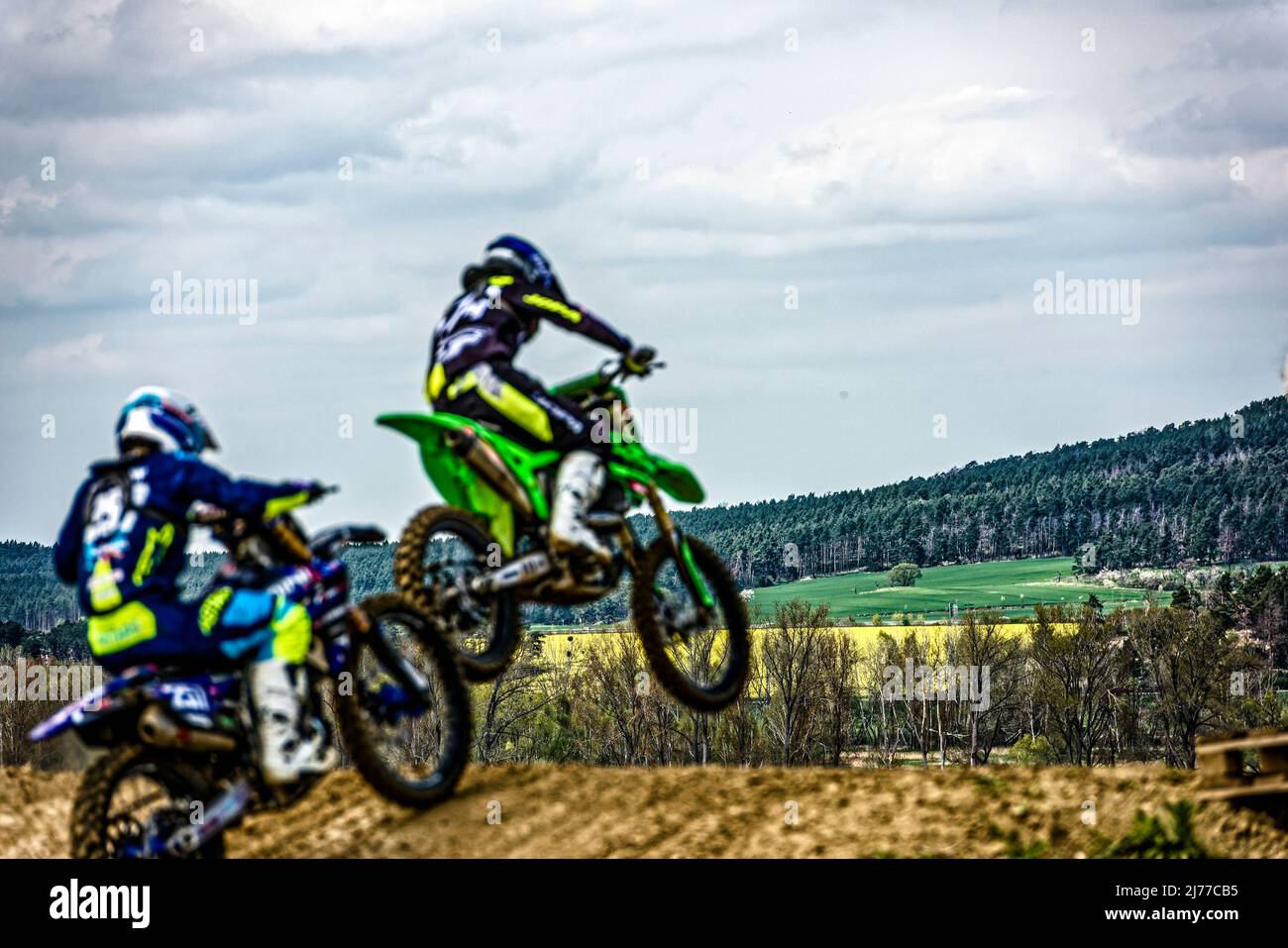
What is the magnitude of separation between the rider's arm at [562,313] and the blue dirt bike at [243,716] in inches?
118

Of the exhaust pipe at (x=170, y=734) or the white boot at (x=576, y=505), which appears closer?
the exhaust pipe at (x=170, y=734)

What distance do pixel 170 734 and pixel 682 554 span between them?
5648mm

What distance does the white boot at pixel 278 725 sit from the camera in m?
10.4

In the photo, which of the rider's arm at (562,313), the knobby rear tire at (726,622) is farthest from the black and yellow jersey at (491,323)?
the knobby rear tire at (726,622)

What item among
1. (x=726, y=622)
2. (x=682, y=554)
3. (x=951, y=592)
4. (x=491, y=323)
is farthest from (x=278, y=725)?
(x=951, y=592)

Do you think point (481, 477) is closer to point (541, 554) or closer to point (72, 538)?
A: point (541, 554)

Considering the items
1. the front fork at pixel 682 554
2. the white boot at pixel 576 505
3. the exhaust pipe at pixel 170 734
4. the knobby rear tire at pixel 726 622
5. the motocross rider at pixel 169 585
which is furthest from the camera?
the front fork at pixel 682 554

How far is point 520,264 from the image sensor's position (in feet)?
45.8

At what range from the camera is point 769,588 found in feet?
534

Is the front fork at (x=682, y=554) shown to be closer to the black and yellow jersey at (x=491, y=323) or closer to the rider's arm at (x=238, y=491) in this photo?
the black and yellow jersey at (x=491, y=323)

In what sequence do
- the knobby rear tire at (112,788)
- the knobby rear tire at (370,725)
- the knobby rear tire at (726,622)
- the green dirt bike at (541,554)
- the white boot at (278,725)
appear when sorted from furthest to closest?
the knobby rear tire at (726,622)
the green dirt bike at (541,554)
the knobby rear tire at (370,725)
the white boot at (278,725)
the knobby rear tire at (112,788)

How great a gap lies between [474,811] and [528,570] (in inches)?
85.4

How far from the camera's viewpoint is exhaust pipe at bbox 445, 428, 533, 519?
13.3 metres

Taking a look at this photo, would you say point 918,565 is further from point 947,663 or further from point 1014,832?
point 1014,832
